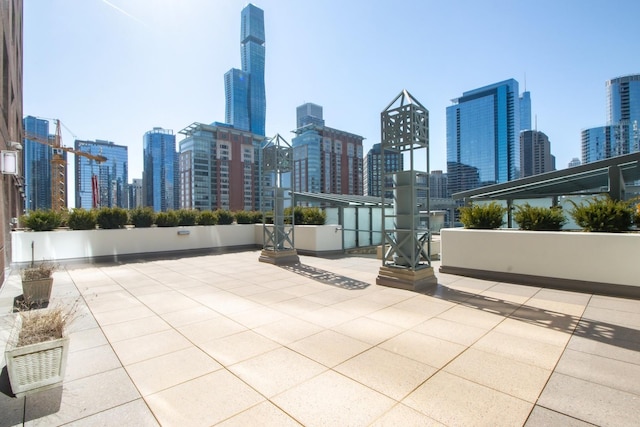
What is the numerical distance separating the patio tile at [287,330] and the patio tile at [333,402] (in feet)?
3.73

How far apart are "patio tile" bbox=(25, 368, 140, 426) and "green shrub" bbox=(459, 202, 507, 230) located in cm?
796

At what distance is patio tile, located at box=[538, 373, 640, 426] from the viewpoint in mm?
2512

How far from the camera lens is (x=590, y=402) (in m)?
2.73

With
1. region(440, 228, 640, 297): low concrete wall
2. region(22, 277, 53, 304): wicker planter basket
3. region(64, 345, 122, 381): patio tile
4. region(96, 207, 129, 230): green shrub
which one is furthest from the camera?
region(96, 207, 129, 230): green shrub

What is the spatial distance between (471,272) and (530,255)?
1.39 meters

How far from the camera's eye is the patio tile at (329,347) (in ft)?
11.9

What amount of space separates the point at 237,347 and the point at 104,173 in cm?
12178

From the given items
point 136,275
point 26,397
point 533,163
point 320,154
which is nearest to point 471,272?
point 26,397

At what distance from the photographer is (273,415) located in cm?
259

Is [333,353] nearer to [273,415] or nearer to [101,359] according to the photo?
[273,415]

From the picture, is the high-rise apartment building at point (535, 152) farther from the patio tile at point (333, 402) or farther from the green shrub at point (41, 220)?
the patio tile at point (333, 402)

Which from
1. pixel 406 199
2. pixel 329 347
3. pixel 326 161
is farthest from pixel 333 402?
pixel 326 161

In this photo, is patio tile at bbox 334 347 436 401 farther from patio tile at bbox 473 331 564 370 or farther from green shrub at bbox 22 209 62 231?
green shrub at bbox 22 209 62 231

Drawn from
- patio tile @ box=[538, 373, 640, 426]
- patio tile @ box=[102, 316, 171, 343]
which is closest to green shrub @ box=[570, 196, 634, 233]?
patio tile @ box=[538, 373, 640, 426]
